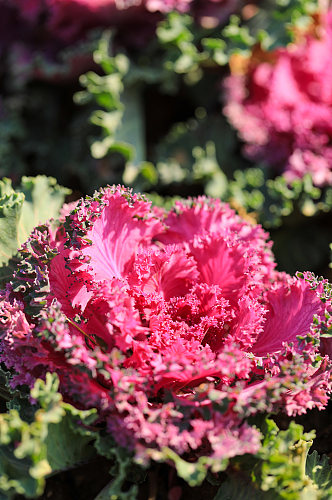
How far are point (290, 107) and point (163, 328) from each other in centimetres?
116

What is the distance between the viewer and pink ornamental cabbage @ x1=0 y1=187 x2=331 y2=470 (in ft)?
2.82

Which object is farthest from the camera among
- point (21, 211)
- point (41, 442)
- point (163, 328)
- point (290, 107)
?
point (290, 107)

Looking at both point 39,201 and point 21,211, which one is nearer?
point 21,211

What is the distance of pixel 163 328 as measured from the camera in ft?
3.23

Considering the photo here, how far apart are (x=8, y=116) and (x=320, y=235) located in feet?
3.85

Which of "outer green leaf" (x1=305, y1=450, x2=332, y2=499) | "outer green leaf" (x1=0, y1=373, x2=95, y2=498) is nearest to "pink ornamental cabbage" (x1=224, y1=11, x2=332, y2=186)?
"outer green leaf" (x1=305, y1=450, x2=332, y2=499)

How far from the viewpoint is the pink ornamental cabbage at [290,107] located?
181cm

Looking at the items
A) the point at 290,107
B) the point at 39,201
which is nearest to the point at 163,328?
the point at 39,201

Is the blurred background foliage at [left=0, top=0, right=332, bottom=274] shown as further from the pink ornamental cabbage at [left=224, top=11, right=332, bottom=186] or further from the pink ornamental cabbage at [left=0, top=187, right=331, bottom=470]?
the pink ornamental cabbage at [left=0, top=187, right=331, bottom=470]

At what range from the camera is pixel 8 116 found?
1971 millimetres

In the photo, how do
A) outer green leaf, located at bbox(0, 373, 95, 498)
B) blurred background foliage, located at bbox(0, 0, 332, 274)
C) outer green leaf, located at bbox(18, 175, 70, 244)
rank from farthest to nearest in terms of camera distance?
blurred background foliage, located at bbox(0, 0, 332, 274) < outer green leaf, located at bbox(18, 175, 70, 244) < outer green leaf, located at bbox(0, 373, 95, 498)

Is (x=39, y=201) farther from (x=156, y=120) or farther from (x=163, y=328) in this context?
(x=156, y=120)

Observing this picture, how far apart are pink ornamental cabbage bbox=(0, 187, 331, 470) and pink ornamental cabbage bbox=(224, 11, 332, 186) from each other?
76 cm

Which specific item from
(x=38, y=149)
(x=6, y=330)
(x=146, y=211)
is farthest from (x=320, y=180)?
(x=6, y=330)
